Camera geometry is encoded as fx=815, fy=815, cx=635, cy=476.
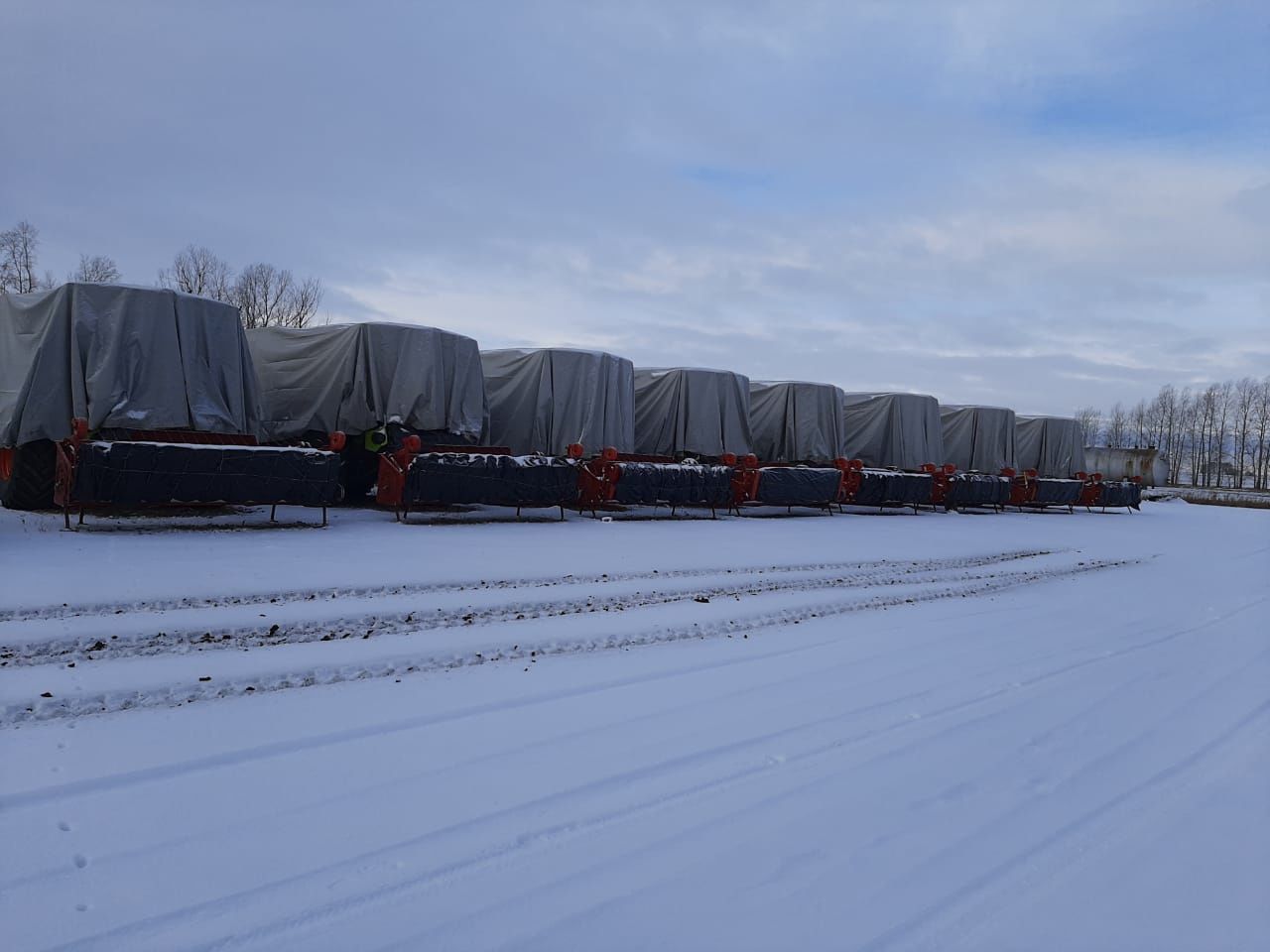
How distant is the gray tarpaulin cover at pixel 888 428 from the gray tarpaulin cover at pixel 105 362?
15.4m

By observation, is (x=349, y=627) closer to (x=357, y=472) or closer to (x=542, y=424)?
(x=357, y=472)

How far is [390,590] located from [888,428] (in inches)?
685

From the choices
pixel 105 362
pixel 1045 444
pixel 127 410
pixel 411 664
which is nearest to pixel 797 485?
pixel 127 410

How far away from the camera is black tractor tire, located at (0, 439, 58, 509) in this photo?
9.65 m

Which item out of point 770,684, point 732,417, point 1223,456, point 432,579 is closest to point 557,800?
point 770,684

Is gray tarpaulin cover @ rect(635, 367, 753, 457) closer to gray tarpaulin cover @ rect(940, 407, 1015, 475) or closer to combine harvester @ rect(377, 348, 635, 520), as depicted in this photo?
combine harvester @ rect(377, 348, 635, 520)

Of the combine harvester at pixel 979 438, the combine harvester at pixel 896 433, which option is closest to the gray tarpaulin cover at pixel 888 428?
the combine harvester at pixel 896 433

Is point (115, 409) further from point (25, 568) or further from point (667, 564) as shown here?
point (667, 564)

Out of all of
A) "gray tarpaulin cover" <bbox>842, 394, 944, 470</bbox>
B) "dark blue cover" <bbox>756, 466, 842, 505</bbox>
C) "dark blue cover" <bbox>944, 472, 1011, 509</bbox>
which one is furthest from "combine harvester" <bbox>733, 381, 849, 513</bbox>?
"dark blue cover" <bbox>944, 472, 1011, 509</bbox>

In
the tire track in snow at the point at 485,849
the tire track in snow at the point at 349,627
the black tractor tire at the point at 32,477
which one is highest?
the black tractor tire at the point at 32,477

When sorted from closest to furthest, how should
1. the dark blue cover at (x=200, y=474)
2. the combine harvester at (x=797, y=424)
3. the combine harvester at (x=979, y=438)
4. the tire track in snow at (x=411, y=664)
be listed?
1. the tire track in snow at (x=411, y=664)
2. the dark blue cover at (x=200, y=474)
3. the combine harvester at (x=797, y=424)
4. the combine harvester at (x=979, y=438)

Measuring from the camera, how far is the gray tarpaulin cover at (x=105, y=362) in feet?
30.8

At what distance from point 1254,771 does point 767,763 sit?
2130 mm

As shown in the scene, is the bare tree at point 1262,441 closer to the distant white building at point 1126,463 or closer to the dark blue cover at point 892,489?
the distant white building at point 1126,463
